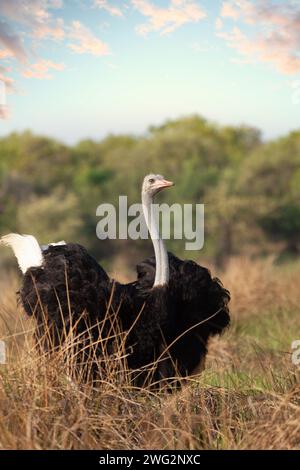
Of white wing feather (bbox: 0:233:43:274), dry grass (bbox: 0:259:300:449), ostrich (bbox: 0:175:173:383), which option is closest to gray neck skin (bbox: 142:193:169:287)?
ostrich (bbox: 0:175:173:383)

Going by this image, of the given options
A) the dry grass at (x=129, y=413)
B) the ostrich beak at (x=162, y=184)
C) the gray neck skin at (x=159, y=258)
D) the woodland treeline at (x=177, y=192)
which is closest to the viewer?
the dry grass at (x=129, y=413)

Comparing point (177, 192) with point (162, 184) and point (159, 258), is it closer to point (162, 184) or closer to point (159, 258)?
point (162, 184)

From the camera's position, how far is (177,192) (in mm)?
44062

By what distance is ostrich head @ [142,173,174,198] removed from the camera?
6.55 meters

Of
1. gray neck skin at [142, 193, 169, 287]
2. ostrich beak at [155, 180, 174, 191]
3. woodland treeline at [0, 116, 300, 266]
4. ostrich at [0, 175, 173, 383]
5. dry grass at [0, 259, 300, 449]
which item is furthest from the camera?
woodland treeline at [0, 116, 300, 266]

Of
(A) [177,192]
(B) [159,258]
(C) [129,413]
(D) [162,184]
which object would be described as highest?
(A) [177,192]

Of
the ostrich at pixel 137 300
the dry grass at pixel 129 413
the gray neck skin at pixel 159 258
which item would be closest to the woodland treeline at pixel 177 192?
the ostrich at pixel 137 300

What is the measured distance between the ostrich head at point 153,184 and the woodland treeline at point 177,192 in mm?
27895

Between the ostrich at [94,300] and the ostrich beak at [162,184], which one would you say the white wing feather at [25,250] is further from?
the ostrich beak at [162,184]

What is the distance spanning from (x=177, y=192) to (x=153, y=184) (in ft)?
123

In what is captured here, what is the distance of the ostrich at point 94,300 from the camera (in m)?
6.06

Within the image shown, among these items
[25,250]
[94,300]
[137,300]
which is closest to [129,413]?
[94,300]

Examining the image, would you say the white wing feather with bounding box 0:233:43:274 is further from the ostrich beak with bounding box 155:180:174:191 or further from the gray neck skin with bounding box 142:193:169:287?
the ostrich beak with bounding box 155:180:174:191

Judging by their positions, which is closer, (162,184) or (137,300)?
(137,300)
